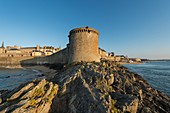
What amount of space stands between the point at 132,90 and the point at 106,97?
284cm

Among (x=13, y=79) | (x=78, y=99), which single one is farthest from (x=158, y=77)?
(x=13, y=79)

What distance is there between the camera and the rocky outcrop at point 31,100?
5016mm

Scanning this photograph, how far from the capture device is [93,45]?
58.1 ft

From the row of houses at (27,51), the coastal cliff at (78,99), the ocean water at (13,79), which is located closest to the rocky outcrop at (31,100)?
the coastal cliff at (78,99)

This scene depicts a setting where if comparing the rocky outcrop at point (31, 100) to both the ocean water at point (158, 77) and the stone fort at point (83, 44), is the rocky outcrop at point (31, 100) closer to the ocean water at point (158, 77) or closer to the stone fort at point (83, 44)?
the stone fort at point (83, 44)

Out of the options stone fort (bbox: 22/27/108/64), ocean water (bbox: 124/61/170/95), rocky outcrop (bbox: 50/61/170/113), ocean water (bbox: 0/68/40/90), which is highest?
stone fort (bbox: 22/27/108/64)

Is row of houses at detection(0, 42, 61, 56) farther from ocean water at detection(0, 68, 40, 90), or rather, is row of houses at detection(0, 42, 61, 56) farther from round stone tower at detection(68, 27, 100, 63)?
round stone tower at detection(68, 27, 100, 63)

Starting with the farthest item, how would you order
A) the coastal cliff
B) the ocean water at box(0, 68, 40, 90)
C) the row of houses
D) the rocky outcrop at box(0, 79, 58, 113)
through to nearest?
1. the row of houses
2. the ocean water at box(0, 68, 40, 90)
3. the coastal cliff
4. the rocky outcrop at box(0, 79, 58, 113)

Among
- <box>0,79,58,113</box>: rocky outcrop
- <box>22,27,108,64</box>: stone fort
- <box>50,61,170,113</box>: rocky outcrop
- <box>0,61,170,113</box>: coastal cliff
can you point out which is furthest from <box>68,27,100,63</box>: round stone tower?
<box>0,79,58,113</box>: rocky outcrop

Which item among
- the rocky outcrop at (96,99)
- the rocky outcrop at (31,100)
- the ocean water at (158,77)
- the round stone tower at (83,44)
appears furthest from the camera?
the round stone tower at (83,44)

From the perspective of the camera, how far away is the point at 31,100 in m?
5.62

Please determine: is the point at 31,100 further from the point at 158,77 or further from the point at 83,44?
the point at 158,77

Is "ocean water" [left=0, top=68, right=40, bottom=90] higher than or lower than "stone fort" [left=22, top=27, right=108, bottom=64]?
lower

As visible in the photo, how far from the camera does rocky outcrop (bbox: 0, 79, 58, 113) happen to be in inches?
197
